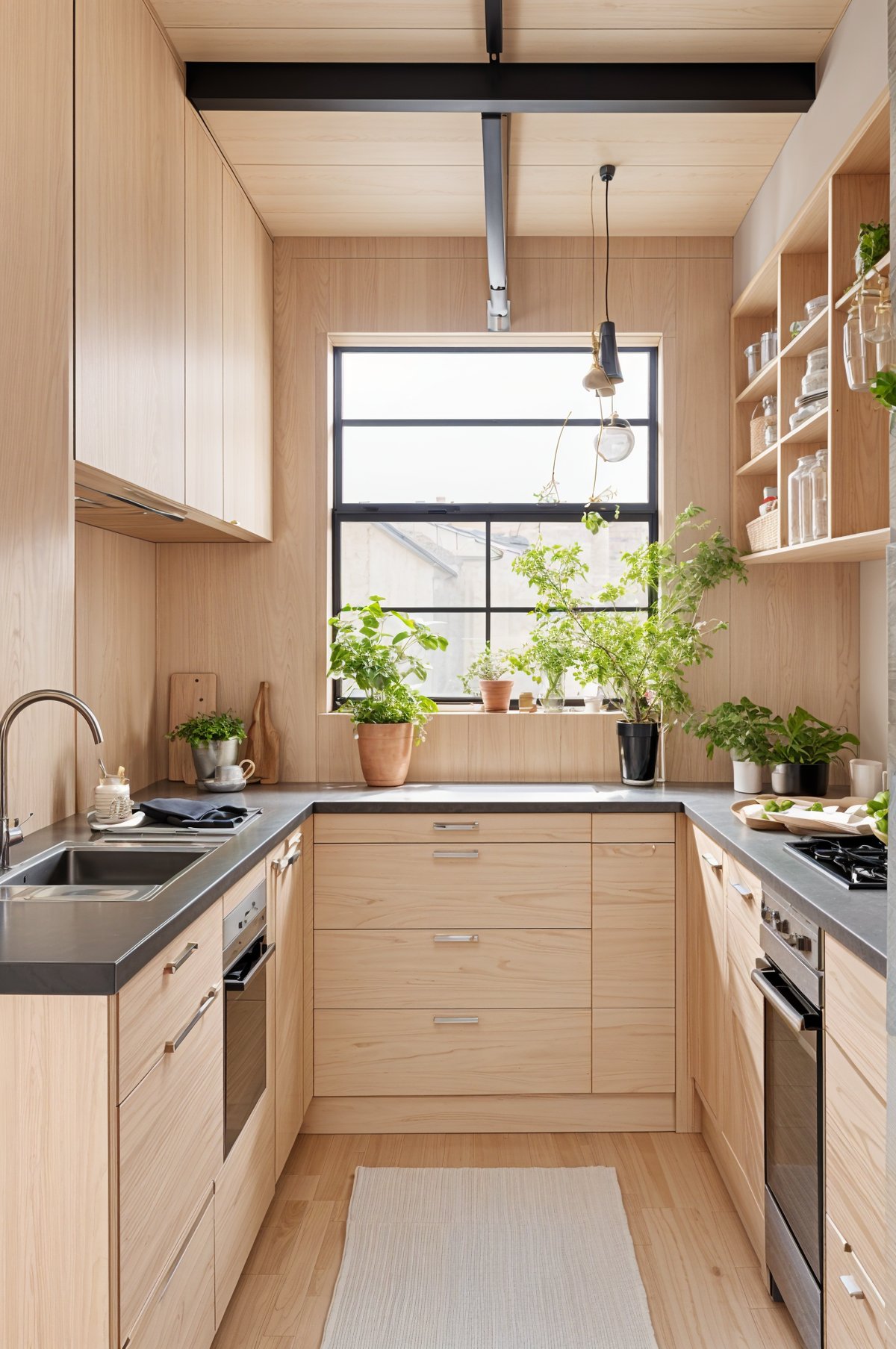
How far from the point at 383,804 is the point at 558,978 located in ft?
2.35

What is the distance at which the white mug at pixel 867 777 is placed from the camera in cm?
279

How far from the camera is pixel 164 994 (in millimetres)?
1550

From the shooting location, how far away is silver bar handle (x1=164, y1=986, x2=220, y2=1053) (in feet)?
5.15

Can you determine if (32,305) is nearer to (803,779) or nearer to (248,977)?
(248,977)

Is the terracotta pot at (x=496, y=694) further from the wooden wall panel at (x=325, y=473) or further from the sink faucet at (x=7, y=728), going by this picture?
the sink faucet at (x=7, y=728)

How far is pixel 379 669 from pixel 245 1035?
1289 mm

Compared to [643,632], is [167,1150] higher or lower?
lower

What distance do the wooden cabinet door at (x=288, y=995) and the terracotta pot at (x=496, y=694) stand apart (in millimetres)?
901

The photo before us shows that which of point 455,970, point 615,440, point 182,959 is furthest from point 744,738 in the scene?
point 182,959

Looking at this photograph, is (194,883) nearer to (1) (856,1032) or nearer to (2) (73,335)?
(2) (73,335)

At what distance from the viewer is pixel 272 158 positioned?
111 inches

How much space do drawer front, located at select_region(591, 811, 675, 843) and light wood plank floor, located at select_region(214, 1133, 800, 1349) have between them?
87 centimetres

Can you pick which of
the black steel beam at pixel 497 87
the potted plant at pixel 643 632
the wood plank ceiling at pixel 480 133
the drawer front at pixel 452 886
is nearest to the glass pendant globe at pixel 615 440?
the potted plant at pixel 643 632

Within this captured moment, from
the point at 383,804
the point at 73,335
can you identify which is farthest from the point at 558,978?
the point at 73,335
